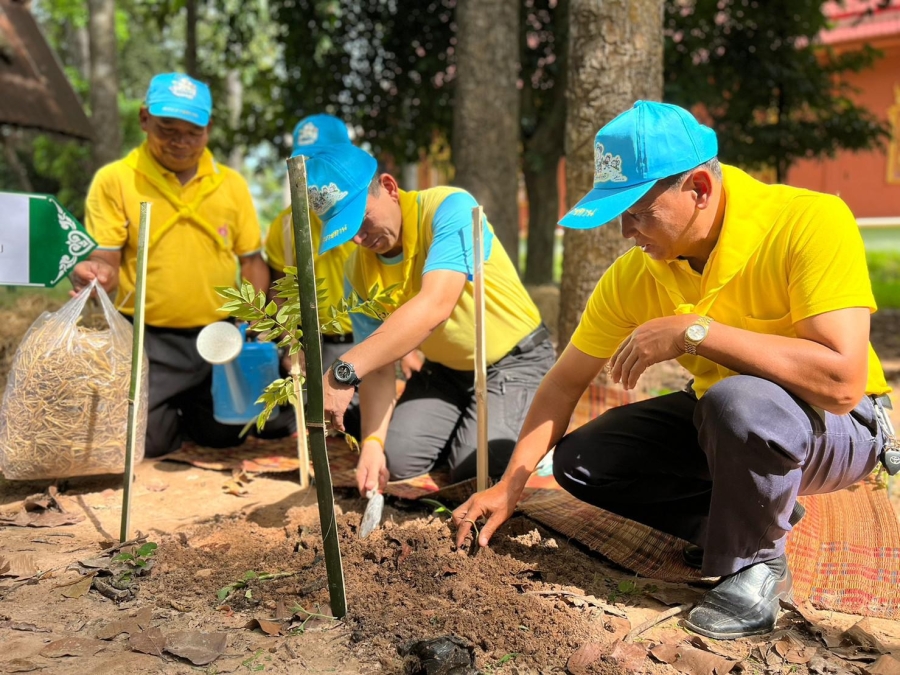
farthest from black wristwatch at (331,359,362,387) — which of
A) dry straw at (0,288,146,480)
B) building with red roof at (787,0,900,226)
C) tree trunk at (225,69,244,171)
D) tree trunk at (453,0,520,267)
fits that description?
tree trunk at (225,69,244,171)

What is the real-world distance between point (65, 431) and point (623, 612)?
2.16 meters

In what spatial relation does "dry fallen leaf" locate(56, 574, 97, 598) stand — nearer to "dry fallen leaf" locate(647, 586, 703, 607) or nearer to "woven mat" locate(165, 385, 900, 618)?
"woven mat" locate(165, 385, 900, 618)

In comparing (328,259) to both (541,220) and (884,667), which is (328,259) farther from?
(541,220)

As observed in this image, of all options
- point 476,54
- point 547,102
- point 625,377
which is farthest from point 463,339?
point 547,102

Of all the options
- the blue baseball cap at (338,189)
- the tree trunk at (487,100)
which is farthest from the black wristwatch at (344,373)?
the tree trunk at (487,100)

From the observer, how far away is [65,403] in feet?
10.8

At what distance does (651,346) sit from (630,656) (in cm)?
77

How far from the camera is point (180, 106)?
3.85m

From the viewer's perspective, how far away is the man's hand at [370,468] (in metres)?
2.99

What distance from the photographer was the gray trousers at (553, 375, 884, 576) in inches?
85.9

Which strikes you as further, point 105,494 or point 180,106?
point 180,106

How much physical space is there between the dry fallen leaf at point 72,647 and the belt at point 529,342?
6.35ft

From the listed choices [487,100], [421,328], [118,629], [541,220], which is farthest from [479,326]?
[541,220]

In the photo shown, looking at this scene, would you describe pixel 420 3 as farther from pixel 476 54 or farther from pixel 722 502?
pixel 722 502
